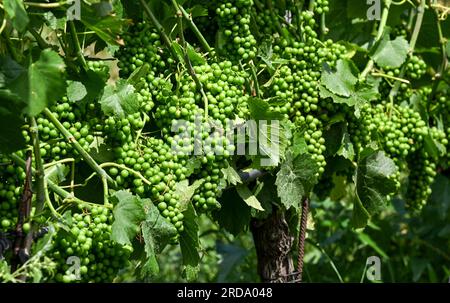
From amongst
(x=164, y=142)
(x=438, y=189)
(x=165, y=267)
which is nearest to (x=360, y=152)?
(x=164, y=142)

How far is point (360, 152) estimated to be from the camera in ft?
8.82

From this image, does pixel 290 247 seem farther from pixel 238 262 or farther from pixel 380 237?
pixel 380 237

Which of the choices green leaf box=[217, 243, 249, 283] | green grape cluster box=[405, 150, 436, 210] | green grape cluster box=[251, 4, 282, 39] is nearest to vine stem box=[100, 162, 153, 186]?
green grape cluster box=[251, 4, 282, 39]

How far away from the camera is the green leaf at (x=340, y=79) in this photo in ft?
8.29

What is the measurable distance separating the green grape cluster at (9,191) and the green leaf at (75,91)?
215 mm

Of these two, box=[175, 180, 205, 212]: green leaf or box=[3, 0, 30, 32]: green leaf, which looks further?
box=[175, 180, 205, 212]: green leaf

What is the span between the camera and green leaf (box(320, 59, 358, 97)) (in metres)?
2.53

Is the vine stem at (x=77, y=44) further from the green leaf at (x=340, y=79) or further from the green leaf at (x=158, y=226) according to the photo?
the green leaf at (x=340, y=79)

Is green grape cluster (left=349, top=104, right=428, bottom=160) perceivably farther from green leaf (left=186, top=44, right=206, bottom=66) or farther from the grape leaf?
green leaf (left=186, top=44, right=206, bottom=66)

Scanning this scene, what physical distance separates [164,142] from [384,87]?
1.04 m

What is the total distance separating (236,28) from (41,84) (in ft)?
2.48

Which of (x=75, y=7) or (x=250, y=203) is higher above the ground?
(x=75, y=7)

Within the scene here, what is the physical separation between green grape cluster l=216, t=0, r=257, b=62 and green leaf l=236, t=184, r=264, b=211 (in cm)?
38

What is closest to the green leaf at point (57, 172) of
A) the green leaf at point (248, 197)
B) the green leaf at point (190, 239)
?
the green leaf at point (190, 239)
